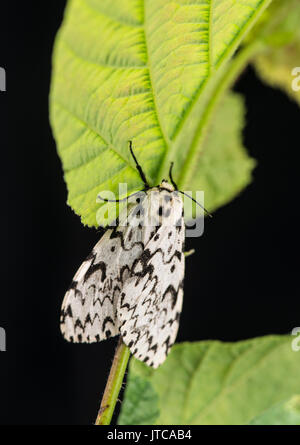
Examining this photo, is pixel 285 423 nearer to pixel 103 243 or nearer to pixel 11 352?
pixel 103 243

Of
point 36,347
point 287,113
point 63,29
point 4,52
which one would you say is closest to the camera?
point 63,29

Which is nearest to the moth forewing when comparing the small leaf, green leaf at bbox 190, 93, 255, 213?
the small leaf

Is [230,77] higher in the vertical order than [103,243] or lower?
higher

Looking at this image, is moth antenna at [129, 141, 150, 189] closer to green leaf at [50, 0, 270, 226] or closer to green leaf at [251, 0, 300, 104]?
green leaf at [50, 0, 270, 226]

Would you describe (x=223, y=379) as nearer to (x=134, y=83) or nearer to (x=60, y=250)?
(x=134, y=83)

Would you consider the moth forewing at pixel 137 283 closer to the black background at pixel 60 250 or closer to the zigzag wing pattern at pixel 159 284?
the zigzag wing pattern at pixel 159 284

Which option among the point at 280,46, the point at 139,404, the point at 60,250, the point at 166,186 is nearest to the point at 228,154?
the point at 280,46

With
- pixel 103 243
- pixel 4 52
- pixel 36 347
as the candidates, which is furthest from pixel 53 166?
pixel 103 243
